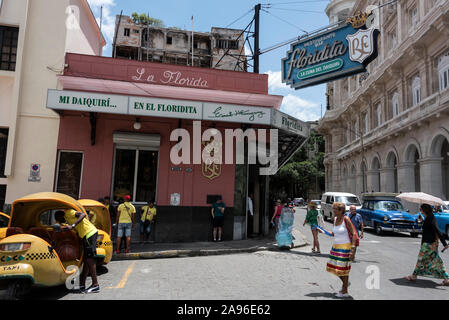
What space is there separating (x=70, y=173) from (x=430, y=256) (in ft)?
34.7

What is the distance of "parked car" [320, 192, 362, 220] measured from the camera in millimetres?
21047

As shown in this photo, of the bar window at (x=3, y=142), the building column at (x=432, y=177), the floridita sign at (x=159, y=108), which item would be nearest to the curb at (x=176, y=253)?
the floridita sign at (x=159, y=108)

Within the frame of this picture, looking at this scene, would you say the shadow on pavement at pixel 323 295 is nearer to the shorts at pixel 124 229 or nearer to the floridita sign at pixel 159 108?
the shorts at pixel 124 229

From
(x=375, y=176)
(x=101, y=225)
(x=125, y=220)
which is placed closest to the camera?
(x=101, y=225)

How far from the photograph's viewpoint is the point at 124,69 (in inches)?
453

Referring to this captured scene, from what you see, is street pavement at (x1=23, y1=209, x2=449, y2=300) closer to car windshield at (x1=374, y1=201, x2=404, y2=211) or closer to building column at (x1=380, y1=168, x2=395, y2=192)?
car windshield at (x1=374, y1=201, x2=404, y2=211)

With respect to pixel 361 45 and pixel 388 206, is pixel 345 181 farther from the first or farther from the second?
pixel 361 45

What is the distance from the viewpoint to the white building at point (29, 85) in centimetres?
1041

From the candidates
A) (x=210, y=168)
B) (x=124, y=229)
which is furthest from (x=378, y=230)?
(x=124, y=229)

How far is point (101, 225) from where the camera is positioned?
24.9 ft

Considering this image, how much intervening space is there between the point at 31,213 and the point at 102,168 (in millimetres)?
4731
